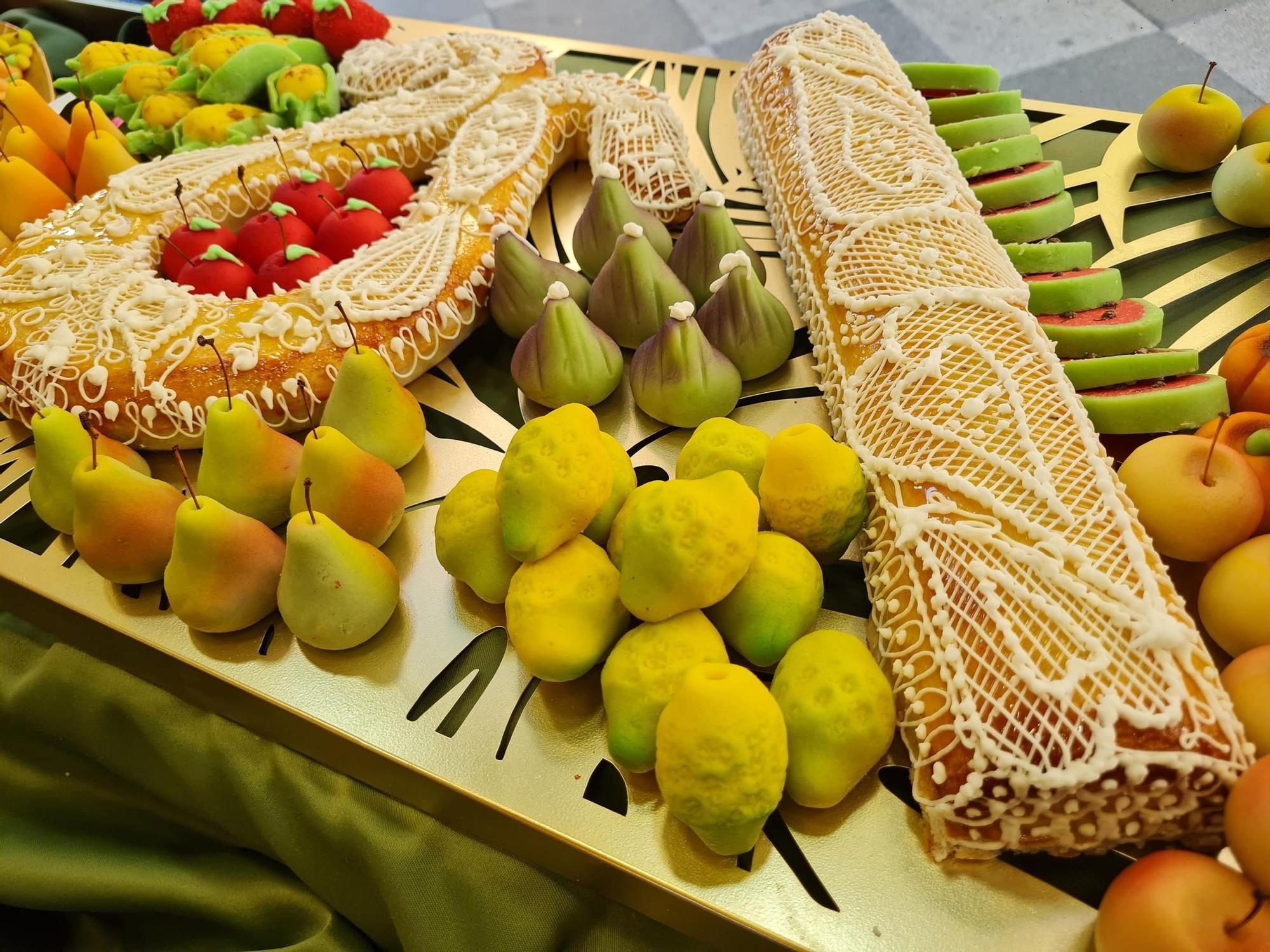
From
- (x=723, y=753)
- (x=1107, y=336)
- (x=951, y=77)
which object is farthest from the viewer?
(x=951, y=77)

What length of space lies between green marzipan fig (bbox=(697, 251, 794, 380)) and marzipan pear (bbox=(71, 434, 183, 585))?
716 mm

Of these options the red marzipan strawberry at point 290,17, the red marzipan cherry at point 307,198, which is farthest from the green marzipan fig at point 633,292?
the red marzipan strawberry at point 290,17

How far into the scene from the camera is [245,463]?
0.98 m

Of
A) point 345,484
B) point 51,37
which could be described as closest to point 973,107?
point 345,484

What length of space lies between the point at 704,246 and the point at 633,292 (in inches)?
5.4

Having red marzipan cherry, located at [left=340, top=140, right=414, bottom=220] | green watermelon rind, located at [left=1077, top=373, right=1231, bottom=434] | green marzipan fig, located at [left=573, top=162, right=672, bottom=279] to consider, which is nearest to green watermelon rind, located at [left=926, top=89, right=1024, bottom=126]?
green marzipan fig, located at [left=573, top=162, right=672, bottom=279]

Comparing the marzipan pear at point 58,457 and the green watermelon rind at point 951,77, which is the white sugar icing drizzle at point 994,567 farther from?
the marzipan pear at point 58,457

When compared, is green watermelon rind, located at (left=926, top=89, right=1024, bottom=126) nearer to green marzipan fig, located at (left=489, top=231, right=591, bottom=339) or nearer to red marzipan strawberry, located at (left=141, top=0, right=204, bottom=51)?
green marzipan fig, located at (left=489, top=231, right=591, bottom=339)

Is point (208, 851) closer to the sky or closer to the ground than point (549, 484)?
closer to the ground

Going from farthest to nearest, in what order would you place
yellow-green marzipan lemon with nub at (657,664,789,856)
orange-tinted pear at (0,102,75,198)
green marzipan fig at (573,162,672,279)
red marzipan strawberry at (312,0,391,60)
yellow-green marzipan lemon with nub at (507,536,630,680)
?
red marzipan strawberry at (312,0,391,60) → orange-tinted pear at (0,102,75,198) → green marzipan fig at (573,162,672,279) → yellow-green marzipan lemon with nub at (507,536,630,680) → yellow-green marzipan lemon with nub at (657,664,789,856)

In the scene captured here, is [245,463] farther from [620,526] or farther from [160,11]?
[160,11]

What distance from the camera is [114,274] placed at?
4.00 ft

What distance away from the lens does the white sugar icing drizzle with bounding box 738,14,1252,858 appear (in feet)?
2.33

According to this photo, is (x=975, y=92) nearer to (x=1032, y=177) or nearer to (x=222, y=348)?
(x=1032, y=177)
